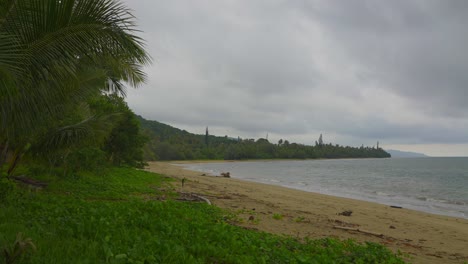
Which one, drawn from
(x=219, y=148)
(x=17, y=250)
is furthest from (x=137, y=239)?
(x=219, y=148)

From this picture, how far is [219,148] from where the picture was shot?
128 metres

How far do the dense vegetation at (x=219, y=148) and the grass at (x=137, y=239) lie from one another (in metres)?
86.3

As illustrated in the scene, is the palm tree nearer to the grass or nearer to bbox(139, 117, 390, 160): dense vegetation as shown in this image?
the grass

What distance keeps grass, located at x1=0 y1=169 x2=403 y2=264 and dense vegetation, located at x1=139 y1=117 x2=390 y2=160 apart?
283 ft

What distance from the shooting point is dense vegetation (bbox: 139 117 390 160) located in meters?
106

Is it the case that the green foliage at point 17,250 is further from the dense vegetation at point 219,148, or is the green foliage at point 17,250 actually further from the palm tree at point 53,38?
the dense vegetation at point 219,148

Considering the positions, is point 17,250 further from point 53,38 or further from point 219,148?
point 219,148

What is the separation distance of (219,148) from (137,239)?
4843 inches

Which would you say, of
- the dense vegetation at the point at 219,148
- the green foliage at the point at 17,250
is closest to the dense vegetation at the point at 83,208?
the green foliage at the point at 17,250

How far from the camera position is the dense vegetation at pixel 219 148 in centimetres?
10589

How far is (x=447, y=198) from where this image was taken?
87.4ft

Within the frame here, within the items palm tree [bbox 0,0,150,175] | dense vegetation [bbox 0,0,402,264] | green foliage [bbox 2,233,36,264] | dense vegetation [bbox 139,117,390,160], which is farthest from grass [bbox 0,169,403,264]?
dense vegetation [bbox 139,117,390,160]

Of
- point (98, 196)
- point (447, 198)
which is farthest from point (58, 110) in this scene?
point (447, 198)

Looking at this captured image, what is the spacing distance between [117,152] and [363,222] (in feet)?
56.3
